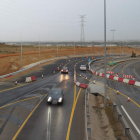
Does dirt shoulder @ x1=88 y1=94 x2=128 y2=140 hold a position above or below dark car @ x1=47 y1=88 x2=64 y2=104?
below

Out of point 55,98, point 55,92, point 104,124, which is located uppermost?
point 55,92

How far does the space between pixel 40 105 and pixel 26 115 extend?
271 cm

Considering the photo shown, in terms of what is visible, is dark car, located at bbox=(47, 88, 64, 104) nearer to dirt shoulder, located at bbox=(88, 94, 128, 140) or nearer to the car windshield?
the car windshield

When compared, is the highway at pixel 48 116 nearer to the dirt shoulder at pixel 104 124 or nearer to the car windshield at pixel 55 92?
the dirt shoulder at pixel 104 124

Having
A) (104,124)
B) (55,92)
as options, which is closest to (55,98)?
(55,92)

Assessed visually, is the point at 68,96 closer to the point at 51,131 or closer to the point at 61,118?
the point at 61,118

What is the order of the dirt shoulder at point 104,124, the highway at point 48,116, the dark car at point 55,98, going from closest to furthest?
the highway at point 48,116, the dirt shoulder at point 104,124, the dark car at point 55,98

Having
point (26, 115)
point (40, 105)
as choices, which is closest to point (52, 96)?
point (40, 105)

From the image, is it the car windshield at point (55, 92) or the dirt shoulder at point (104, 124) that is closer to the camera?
the dirt shoulder at point (104, 124)

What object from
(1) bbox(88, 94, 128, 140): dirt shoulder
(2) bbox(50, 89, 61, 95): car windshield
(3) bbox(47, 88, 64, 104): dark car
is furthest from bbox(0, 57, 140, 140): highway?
(2) bbox(50, 89, 61, 95): car windshield

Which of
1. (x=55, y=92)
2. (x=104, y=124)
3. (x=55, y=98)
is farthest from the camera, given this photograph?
(x=55, y=92)

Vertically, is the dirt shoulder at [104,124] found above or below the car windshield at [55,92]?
below

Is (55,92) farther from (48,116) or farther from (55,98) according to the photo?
(48,116)

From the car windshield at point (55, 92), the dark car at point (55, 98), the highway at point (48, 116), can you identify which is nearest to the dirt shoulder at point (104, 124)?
the highway at point (48, 116)
